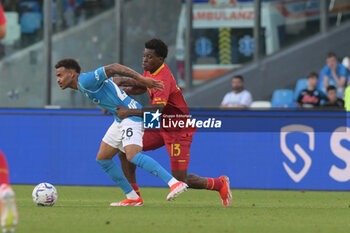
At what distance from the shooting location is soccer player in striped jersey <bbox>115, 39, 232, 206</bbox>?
374 inches

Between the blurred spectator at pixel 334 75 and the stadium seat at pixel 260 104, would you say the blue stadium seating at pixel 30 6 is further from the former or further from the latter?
the blurred spectator at pixel 334 75

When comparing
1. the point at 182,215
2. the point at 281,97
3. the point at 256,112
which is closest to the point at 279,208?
the point at 182,215

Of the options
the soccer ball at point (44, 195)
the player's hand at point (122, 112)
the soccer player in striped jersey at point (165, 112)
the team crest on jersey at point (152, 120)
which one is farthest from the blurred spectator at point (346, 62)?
the soccer ball at point (44, 195)

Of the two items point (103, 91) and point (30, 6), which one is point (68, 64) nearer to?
point (103, 91)

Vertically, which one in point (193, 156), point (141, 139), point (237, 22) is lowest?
point (193, 156)

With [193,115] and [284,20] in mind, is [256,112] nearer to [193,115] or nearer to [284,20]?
[193,115]

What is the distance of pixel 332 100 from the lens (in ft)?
47.1

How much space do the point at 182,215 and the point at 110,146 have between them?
1.48m

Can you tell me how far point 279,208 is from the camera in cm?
974

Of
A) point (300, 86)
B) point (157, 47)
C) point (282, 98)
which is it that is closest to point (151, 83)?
point (157, 47)

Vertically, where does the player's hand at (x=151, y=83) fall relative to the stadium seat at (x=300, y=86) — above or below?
above

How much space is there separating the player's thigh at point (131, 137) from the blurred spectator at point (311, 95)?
5629 mm

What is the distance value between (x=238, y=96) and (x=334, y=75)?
1.90m

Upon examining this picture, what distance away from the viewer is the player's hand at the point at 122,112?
373 inches
